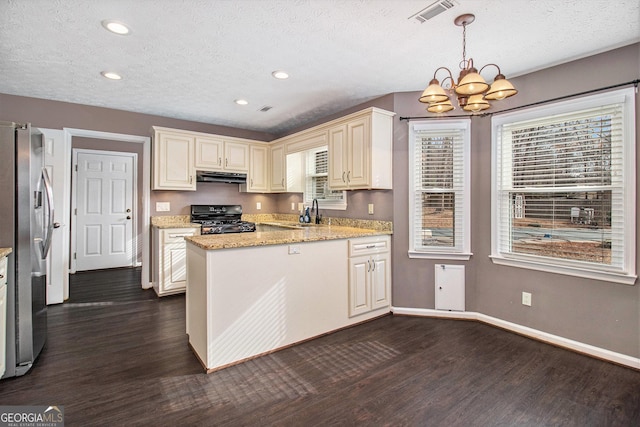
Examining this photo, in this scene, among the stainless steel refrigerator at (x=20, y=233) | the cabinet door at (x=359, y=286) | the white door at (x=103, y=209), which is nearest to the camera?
the stainless steel refrigerator at (x=20, y=233)

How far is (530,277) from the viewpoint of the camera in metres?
2.97

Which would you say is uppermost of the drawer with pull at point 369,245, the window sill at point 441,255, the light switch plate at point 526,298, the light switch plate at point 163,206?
the light switch plate at point 163,206

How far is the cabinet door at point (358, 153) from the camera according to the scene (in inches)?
133

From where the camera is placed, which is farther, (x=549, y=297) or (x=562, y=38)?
(x=549, y=297)

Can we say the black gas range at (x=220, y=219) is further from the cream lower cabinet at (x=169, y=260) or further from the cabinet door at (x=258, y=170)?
the cabinet door at (x=258, y=170)

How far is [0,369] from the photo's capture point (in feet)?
6.68

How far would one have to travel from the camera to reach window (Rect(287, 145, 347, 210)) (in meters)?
4.64

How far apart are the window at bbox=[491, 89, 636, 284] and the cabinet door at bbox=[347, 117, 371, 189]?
Result: 125 centimetres

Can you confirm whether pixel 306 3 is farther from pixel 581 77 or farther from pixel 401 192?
pixel 581 77

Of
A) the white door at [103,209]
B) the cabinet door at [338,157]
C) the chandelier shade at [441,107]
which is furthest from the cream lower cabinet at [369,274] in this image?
the white door at [103,209]

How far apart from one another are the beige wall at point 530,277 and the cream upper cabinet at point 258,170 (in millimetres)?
2376

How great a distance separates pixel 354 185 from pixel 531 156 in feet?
5.59

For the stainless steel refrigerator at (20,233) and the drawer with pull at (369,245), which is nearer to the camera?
the stainless steel refrigerator at (20,233)

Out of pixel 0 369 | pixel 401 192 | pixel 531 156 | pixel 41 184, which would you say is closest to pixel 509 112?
pixel 531 156
